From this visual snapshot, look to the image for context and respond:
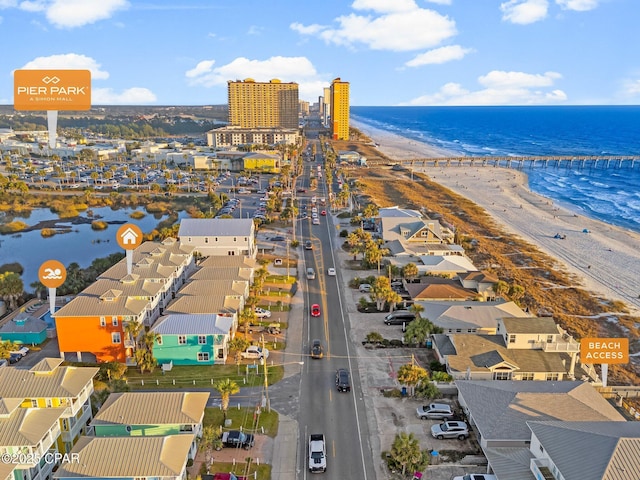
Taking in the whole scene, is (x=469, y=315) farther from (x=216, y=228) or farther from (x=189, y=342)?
(x=216, y=228)

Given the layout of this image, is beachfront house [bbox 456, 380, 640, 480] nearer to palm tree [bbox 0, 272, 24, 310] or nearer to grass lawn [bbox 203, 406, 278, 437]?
grass lawn [bbox 203, 406, 278, 437]

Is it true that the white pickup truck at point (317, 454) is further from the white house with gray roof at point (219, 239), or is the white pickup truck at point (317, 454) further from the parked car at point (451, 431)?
the white house with gray roof at point (219, 239)

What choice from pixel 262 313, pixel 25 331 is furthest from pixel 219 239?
pixel 25 331

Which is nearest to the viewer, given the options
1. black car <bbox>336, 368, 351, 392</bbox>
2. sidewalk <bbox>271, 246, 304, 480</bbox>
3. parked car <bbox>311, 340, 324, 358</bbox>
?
sidewalk <bbox>271, 246, 304, 480</bbox>

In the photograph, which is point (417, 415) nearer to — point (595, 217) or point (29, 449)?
point (29, 449)

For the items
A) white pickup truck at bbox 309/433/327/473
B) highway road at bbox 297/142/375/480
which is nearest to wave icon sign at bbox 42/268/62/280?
highway road at bbox 297/142/375/480

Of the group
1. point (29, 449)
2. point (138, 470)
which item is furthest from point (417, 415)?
point (29, 449)
